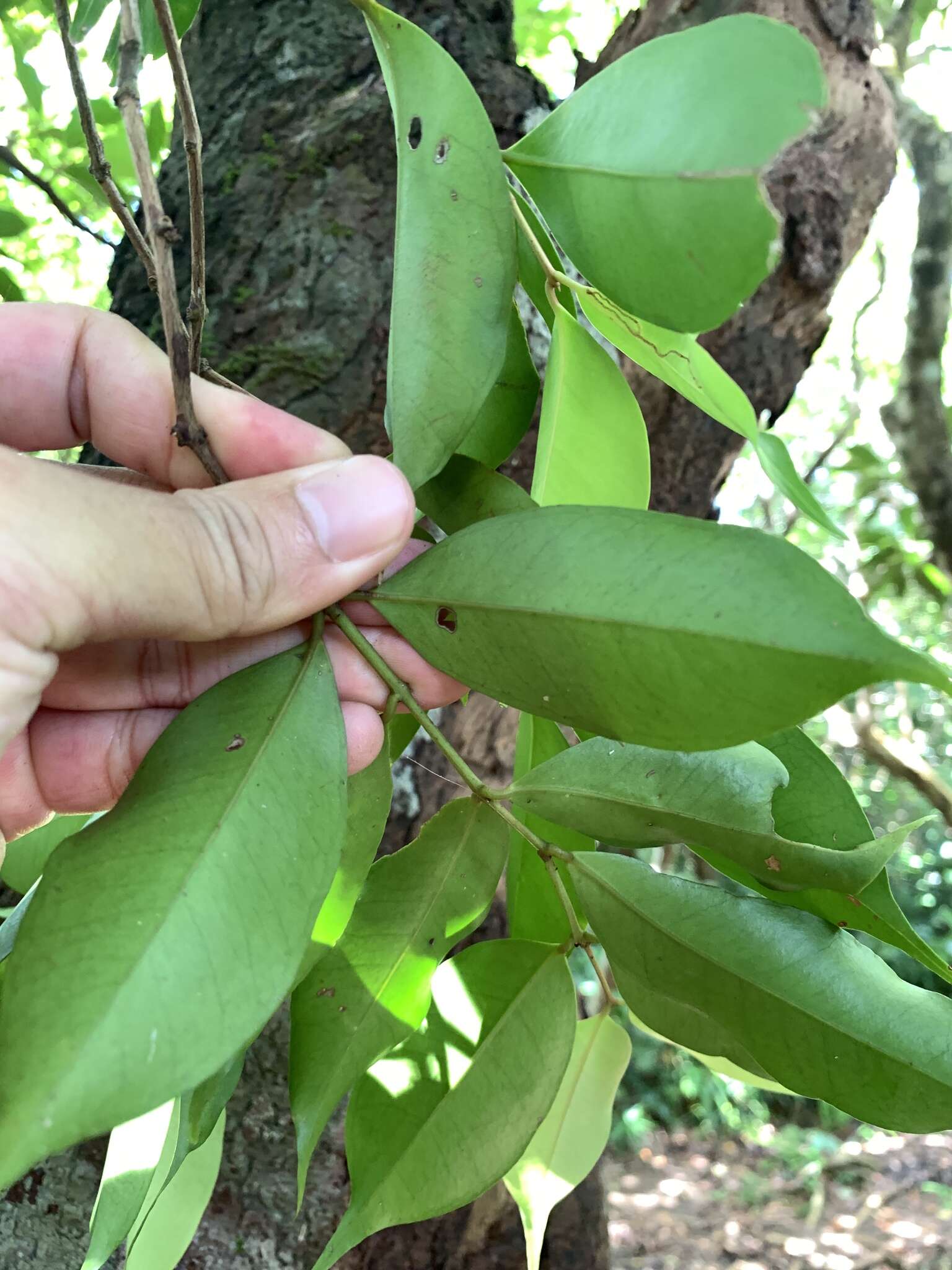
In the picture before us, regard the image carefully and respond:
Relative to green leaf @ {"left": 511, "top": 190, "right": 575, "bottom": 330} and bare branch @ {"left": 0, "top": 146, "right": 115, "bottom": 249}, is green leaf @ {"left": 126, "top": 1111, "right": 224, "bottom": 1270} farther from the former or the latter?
bare branch @ {"left": 0, "top": 146, "right": 115, "bottom": 249}

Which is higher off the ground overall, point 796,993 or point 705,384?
point 705,384

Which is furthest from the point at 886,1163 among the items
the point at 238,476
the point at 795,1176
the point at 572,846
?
the point at 238,476

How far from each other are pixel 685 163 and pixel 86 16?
2.33ft

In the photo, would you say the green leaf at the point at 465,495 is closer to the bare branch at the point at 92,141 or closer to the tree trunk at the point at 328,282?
the bare branch at the point at 92,141

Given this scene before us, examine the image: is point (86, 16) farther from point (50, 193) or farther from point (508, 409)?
point (508, 409)

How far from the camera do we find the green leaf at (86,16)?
0.77 metres

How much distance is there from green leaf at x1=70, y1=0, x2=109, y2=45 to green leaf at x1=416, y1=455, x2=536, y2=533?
594 millimetres

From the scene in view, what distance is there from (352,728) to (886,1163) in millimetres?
3243

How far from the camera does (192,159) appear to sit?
14.7 inches

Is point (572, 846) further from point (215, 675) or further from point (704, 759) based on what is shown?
point (215, 675)

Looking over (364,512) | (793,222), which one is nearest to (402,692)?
(364,512)

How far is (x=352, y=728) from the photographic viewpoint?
0.52 m

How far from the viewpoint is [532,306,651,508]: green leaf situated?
0.48 metres

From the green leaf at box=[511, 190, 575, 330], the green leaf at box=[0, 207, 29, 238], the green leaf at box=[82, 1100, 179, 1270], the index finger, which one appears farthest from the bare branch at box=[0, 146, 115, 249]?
the green leaf at box=[82, 1100, 179, 1270]
